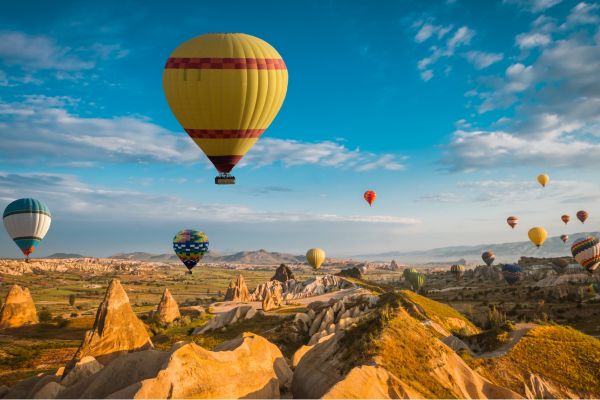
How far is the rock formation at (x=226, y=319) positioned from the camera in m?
58.4

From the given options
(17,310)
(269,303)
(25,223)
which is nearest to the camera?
(17,310)

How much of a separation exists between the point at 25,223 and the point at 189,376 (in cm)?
8255

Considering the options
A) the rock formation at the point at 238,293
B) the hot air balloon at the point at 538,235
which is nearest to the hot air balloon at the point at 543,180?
the hot air balloon at the point at 538,235

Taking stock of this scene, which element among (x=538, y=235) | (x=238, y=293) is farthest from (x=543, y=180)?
(x=238, y=293)

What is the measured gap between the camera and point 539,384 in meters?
21.4

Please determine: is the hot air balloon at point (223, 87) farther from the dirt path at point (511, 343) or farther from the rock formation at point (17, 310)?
the rock formation at point (17, 310)

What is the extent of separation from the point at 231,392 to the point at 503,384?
13220 millimetres

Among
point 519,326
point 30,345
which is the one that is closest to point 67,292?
point 30,345

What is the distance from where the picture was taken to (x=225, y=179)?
4294 cm

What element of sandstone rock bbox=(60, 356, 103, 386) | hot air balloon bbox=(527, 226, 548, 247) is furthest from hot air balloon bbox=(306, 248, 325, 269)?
sandstone rock bbox=(60, 356, 103, 386)

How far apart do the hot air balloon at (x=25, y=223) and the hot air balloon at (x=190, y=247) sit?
27.8 meters

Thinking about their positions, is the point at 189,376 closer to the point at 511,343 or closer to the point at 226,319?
the point at 511,343

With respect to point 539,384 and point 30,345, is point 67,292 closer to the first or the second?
point 30,345

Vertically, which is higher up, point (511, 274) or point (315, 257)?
point (315, 257)
